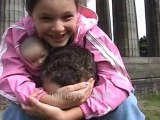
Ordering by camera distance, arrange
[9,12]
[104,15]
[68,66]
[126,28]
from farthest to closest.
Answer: [104,15] → [126,28] → [9,12] → [68,66]

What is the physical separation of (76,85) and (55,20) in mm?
426

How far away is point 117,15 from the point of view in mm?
27844

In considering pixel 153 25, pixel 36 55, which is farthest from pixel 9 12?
pixel 36 55

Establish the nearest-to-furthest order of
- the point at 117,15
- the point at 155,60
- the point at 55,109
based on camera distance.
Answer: the point at 55,109 → the point at 155,60 → the point at 117,15

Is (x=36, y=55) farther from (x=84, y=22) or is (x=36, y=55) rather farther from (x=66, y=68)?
(x=84, y=22)

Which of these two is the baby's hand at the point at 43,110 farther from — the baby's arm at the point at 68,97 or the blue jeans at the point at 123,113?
the blue jeans at the point at 123,113

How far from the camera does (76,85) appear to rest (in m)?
2.63

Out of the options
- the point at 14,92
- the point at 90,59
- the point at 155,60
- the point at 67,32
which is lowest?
the point at 155,60

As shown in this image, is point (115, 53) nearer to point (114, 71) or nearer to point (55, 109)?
point (114, 71)

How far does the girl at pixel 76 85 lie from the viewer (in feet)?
8.64

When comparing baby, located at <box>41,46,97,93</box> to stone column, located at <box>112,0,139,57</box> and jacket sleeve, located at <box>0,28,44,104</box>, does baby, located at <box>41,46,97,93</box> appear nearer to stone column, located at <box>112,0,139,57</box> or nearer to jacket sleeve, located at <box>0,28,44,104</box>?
jacket sleeve, located at <box>0,28,44,104</box>

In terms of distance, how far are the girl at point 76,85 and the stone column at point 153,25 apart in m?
27.0

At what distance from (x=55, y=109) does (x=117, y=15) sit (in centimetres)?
2558

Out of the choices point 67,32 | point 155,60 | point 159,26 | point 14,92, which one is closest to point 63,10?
point 67,32
